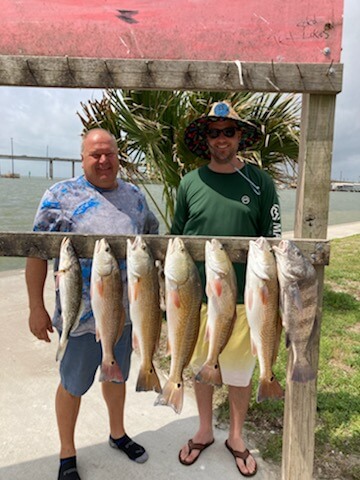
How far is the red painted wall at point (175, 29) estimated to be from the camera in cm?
194

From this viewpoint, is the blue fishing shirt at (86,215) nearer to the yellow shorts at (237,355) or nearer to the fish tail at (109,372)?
the fish tail at (109,372)

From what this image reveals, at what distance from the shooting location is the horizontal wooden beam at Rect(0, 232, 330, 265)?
74.7 inches

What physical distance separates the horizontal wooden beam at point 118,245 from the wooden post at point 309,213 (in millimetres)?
174

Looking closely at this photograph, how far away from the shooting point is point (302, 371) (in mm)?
1813

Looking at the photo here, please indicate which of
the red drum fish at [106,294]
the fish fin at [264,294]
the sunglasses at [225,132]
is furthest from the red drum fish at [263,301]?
the sunglasses at [225,132]

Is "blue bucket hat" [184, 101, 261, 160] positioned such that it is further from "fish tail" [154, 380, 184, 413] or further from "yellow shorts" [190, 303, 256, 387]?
"fish tail" [154, 380, 184, 413]

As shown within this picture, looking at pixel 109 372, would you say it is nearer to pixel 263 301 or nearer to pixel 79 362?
pixel 79 362

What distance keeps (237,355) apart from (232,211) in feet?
3.24

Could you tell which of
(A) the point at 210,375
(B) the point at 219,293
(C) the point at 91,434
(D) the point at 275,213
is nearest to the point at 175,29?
(D) the point at 275,213

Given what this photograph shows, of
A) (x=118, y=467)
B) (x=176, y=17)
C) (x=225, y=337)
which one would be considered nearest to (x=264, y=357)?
(x=225, y=337)

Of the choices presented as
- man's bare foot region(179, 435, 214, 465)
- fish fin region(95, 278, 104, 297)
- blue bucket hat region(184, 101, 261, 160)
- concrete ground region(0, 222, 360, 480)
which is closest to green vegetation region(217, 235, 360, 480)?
concrete ground region(0, 222, 360, 480)

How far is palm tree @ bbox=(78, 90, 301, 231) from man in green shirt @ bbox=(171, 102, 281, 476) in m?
2.06

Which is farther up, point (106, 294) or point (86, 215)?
point (86, 215)

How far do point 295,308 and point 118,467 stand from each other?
5.97 ft
